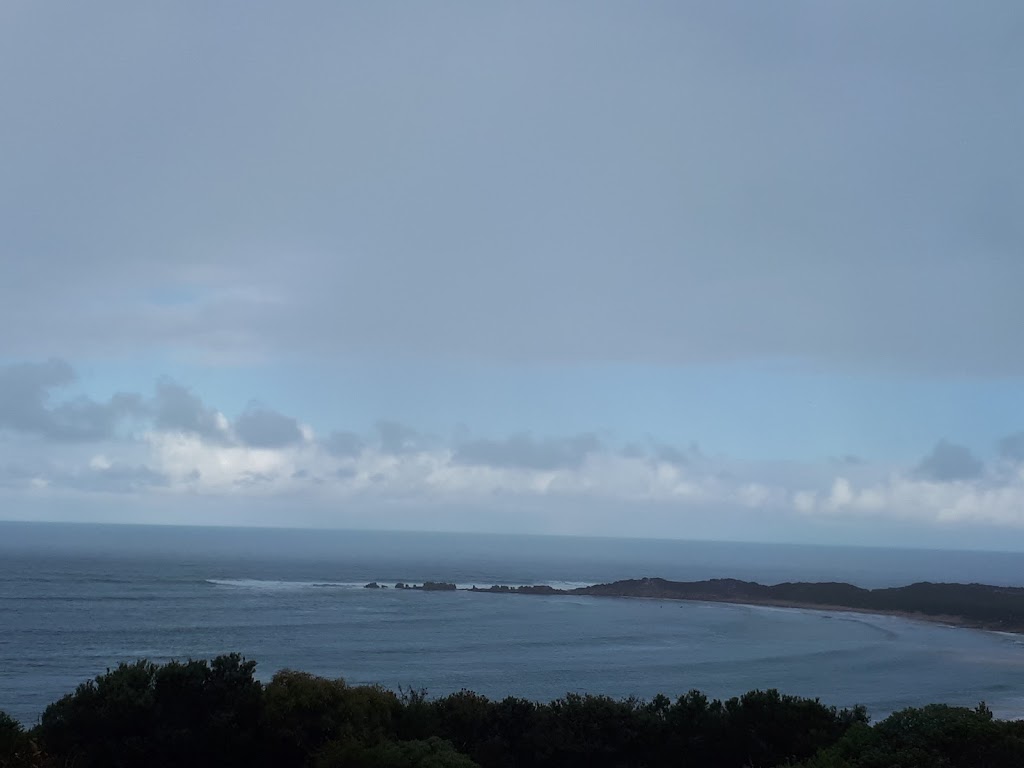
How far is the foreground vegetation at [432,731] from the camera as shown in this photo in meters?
13.4

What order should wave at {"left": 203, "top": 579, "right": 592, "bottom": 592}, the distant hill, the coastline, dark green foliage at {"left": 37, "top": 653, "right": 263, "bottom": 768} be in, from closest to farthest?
dark green foliage at {"left": 37, "top": 653, "right": 263, "bottom": 768}
the coastline
the distant hill
wave at {"left": 203, "top": 579, "right": 592, "bottom": 592}

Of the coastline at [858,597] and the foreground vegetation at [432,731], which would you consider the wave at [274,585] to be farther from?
the foreground vegetation at [432,731]

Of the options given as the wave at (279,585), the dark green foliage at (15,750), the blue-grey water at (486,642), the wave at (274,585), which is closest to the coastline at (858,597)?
the wave at (279,585)

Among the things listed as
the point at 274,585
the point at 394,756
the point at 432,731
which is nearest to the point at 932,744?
the point at 394,756

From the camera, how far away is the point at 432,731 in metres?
17.8

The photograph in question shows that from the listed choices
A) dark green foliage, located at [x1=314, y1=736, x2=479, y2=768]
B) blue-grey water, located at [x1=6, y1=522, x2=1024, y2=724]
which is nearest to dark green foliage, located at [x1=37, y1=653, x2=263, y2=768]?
dark green foliage, located at [x1=314, y1=736, x2=479, y2=768]

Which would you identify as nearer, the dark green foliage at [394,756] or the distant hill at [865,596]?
the dark green foliage at [394,756]

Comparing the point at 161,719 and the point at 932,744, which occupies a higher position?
the point at 932,744

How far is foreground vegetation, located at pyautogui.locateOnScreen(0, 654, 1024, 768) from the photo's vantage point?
13.4m

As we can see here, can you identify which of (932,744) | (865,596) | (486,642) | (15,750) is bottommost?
(486,642)

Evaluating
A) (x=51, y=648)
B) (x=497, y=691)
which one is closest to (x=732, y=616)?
(x=497, y=691)

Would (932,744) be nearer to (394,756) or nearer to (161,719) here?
(394,756)

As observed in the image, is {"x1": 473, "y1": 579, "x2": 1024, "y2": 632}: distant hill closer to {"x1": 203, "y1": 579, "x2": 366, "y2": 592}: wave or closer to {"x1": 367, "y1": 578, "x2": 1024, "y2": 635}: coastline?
{"x1": 367, "y1": 578, "x2": 1024, "y2": 635}: coastline

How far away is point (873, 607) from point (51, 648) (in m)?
77.9
